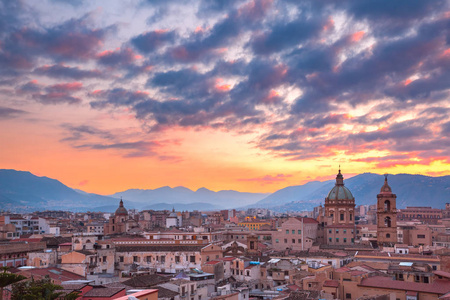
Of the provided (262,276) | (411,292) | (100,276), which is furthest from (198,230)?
(411,292)

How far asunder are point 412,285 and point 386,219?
40.7m

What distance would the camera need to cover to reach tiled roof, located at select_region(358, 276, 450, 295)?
4150cm

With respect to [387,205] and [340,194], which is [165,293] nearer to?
[387,205]

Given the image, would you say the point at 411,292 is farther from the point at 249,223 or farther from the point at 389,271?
the point at 249,223

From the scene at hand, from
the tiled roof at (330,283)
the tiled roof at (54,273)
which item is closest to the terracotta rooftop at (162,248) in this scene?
the tiled roof at (54,273)

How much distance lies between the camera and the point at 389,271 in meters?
52.0

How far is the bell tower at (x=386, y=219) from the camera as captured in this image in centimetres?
A: 8025

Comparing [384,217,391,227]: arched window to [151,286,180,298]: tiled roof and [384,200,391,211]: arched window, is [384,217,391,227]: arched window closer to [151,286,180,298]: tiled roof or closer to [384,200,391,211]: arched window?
[384,200,391,211]: arched window

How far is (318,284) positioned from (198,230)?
1492 inches

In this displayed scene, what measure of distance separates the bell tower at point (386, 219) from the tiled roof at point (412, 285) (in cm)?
3649

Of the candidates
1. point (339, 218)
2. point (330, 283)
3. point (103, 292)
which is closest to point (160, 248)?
point (330, 283)

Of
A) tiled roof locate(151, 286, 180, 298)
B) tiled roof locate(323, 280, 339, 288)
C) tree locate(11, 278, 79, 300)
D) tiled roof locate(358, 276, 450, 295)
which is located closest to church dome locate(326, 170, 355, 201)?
tiled roof locate(358, 276, 450, 295)

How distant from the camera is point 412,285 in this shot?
4250 centimetres

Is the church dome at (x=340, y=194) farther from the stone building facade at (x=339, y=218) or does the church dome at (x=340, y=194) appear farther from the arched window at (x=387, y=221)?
the arched window at (x=387, y=221)
